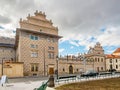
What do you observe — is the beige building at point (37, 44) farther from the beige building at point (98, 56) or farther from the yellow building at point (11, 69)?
the beige building at point (98, 56)

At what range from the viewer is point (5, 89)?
65.0 ft

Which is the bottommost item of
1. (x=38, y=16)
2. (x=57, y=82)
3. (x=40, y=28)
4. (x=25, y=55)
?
(x=57, y=82)

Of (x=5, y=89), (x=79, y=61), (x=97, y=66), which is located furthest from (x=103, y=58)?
(x=5, y=89)

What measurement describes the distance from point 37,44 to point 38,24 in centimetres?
521

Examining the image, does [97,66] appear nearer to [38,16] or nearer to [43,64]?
[43,64]

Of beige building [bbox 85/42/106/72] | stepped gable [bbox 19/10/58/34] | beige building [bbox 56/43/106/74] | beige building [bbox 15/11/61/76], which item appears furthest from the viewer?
beige building [bbox 85/42/106/72]

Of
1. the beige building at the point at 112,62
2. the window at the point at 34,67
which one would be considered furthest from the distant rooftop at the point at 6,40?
the beige building at the point at 112,62

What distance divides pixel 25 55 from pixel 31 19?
936 centimetres

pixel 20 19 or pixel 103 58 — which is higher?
pixel 20 19

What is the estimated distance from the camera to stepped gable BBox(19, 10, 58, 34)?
44.0m

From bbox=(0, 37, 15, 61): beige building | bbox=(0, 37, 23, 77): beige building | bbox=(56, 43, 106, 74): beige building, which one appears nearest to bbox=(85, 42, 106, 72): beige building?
bbox=(56, 43, 106, 74): beige building

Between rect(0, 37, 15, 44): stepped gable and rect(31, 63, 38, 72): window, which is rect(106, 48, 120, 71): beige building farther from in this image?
rect(0, 37, 15, 44): stepped gable

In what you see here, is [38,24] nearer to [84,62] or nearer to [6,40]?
[6,40]

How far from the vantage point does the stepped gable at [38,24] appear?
4403 cm
